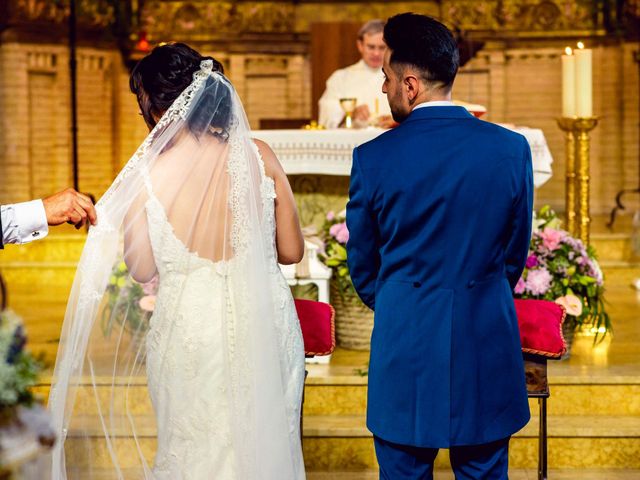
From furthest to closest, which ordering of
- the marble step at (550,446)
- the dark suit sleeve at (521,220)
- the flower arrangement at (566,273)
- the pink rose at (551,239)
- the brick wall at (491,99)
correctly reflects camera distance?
1. the brick wall at (491,99)
2. the pink rose at (551,239)
3. the flower arrangement at (566,273)
4. the marble step at (550,446)
5. the dark suit sleeve at (521,220)

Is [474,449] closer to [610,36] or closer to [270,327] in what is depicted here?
[270,327]

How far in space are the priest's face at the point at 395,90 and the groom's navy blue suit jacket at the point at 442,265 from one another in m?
0.03

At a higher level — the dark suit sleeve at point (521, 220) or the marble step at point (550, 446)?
the dark suit sleeve at point (521, 220)

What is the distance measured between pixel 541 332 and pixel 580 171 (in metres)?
2.79

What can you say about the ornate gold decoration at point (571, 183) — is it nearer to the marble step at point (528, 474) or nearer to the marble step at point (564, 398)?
the marble step at point (564, 398)

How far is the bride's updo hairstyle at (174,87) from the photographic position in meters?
3.42

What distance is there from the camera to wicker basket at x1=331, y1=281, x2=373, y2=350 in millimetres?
6137

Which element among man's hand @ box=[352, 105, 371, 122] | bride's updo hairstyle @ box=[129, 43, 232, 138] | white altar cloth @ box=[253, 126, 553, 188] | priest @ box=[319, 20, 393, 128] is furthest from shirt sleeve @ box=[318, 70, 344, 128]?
bride's updo hairstyle @ box=[129, 43, 232, 138]

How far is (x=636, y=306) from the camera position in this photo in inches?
307

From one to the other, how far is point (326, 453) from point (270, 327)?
1.90m

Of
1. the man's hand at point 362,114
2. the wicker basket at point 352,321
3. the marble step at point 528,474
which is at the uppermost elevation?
the man's hand at point 362,114

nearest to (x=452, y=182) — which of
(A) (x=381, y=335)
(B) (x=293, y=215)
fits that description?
(A) (x=381, y=335)

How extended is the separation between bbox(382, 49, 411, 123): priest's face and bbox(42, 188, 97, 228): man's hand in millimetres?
971

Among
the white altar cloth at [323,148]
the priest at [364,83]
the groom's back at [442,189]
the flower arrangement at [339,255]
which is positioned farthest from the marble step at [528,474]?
the priest at [364,83]
